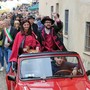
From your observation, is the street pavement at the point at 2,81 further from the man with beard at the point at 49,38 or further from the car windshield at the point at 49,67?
the car windshield at the point at 49,67

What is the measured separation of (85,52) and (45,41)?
504cm

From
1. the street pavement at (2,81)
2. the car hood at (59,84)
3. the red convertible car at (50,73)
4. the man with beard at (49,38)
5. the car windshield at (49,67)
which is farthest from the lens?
the street pavement at (2,81)

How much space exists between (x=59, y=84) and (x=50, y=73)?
1.63 feet

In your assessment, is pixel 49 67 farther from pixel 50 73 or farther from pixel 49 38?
pixel 49 38

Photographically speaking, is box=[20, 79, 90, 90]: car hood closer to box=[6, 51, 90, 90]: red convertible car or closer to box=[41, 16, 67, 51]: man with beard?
box=[6, 51, 90, 90]: red convertible car

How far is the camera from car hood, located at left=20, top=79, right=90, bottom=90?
23.2ft

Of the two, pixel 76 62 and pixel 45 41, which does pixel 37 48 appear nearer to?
pixel 45 41

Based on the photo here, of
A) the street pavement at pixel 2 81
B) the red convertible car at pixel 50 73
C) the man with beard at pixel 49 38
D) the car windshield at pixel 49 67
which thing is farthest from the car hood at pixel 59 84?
the street pavement at pixel 2 81

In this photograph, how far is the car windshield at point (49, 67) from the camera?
25.0 ft

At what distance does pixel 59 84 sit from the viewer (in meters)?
7.21

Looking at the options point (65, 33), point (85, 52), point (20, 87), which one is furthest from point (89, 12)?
point (20, 87)

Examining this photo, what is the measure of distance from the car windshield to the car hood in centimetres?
22

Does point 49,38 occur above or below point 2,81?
above

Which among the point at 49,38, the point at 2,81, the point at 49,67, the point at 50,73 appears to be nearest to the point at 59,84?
the point at 50,73
